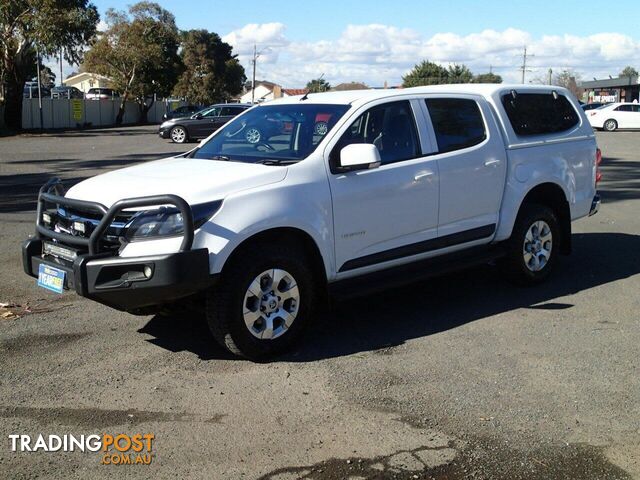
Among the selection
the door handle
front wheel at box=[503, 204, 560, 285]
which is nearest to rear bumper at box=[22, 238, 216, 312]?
the door handle

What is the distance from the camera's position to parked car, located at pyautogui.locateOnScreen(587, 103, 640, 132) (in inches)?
1533

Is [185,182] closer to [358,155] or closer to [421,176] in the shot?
[358,155]

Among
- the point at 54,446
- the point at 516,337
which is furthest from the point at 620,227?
the point at 54,446

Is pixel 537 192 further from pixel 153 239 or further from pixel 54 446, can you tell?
pixel 54 446

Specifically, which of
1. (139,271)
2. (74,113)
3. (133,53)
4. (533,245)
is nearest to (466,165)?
(533,245)

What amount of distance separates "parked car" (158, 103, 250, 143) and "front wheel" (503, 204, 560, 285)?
23.1 meters

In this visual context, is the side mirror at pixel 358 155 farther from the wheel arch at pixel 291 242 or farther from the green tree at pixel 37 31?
the green tree at pixel 37 31

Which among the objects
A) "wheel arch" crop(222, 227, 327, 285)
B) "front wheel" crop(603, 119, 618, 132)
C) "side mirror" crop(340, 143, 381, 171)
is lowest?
"wheel arch" crop(222, 227, 327, 285)

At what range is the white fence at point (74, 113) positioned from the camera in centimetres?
3891

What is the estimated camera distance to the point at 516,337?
5656 millimetres

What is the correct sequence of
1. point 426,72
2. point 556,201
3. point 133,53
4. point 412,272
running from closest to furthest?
1. point 412,272
2. point 556,201
3. point 133,53
4. point 426,72

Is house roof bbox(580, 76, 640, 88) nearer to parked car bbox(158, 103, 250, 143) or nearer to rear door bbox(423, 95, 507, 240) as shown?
parked car bbox(158, 103, 250, 143)

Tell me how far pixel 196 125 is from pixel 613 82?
55.7m

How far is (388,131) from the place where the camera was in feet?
19.4
